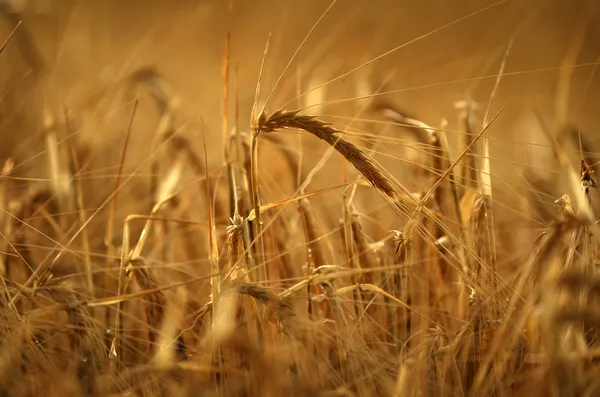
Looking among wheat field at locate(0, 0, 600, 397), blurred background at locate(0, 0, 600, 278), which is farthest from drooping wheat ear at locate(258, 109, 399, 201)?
blurred background at locate(0, 0, 600, 278)

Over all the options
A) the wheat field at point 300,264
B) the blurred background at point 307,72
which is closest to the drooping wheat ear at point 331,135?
the wheat field at point 300,264

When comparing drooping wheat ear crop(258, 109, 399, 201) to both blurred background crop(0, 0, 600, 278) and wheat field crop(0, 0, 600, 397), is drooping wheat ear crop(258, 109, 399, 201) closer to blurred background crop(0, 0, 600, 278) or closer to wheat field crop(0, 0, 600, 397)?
wheat field crop(0, 0, 600, 397)

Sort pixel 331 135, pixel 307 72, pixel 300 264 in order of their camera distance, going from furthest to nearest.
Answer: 1. pixel 307 72
2. pixel 300 264
3. pixel 331 135

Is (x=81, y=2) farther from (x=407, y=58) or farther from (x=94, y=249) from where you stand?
(x=94, y=249)

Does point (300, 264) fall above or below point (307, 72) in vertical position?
below

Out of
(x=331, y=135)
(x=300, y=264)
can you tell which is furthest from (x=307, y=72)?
(x=331, y=135)

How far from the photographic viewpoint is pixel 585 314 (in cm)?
48

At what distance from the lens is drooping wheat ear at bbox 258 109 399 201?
0.65m

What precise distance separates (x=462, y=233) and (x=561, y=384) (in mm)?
312

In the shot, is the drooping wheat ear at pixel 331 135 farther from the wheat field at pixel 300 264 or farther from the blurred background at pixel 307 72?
the blurred background at pixel 307 72

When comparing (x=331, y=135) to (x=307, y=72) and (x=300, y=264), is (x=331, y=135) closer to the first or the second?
(x=300, y=264)

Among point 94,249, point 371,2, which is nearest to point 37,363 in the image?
point 94,249

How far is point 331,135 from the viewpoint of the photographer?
0.65m

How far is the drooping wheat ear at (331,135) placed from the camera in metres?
0.65
